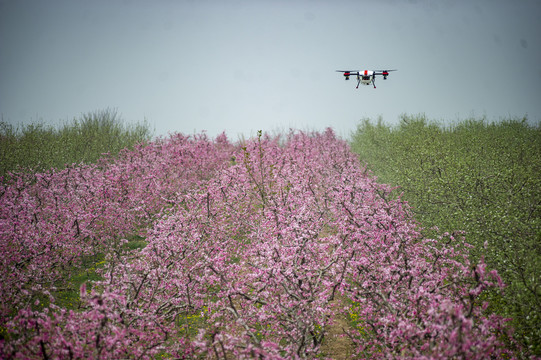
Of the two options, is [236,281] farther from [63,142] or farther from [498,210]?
[63,142]

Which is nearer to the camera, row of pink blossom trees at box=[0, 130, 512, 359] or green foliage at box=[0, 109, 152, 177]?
row of pink blossom trees at box=[0, 130, 512, 359]

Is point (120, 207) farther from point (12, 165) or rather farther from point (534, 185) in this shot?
point (534, 185)

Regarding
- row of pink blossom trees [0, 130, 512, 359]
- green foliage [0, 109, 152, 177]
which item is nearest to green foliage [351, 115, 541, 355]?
row of pink blossom trees [0, 130, 512, 359]

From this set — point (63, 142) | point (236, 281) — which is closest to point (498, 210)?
point (236, 281)

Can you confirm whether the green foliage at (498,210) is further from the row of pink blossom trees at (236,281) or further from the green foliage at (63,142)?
the green foliage at (63,142)

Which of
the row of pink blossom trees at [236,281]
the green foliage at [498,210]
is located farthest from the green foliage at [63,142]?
the green foliage at [498,210]

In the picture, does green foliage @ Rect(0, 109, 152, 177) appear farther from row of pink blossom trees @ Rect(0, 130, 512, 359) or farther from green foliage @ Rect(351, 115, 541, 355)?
green foliage @ Rect(351, 115, 541, 355)
